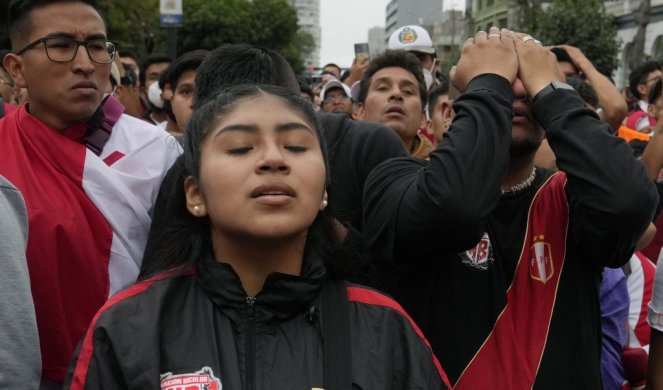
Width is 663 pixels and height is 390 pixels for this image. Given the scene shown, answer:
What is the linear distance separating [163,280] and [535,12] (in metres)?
26.6

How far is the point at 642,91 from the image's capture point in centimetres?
905

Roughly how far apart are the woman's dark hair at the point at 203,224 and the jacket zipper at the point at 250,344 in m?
0.23

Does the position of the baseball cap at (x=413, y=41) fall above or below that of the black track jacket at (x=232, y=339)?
above

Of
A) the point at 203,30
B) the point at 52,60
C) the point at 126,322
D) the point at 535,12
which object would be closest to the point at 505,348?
the point at 126,322

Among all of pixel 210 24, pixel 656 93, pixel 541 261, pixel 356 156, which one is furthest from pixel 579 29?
pixel 210 24

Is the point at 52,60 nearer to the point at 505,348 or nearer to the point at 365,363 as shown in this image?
the point at 365,363

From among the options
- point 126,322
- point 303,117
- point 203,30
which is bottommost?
point 203,30

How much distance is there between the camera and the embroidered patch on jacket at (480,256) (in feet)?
7.33

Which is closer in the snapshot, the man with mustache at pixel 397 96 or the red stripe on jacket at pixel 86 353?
the red stripe on jacket at pixel 86 353

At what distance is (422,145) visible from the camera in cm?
479

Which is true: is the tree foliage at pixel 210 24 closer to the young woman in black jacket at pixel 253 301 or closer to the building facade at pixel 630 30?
the building facade at pixel 630 30

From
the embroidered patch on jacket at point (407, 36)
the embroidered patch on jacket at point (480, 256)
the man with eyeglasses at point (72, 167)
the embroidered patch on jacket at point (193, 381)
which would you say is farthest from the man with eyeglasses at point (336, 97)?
the embroidered patch on jacket at point (193, 381)

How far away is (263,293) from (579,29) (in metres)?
24.8

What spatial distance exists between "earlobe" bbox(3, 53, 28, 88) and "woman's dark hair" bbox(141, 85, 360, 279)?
88cm
